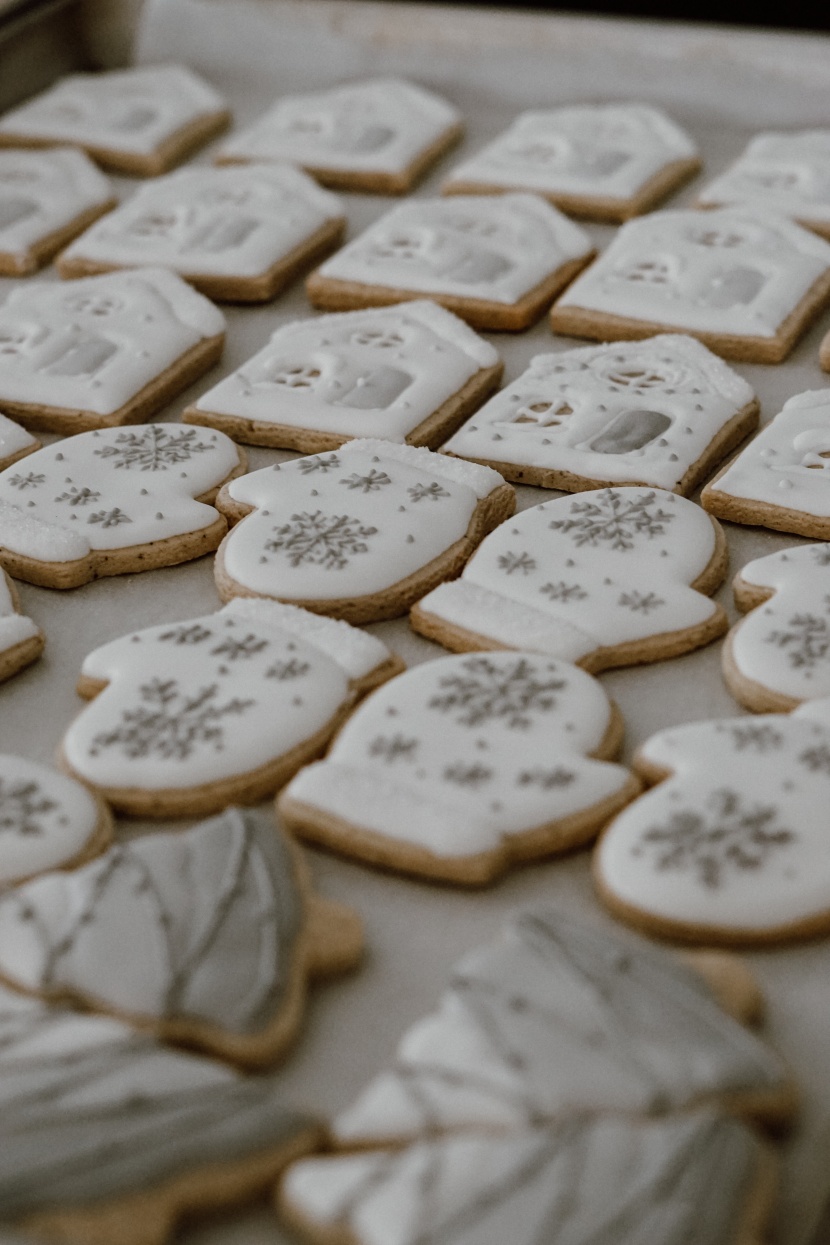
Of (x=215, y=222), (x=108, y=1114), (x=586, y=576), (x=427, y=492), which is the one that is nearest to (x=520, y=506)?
(x=427, y=492)

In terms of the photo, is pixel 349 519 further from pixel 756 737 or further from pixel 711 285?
pixel 711 285

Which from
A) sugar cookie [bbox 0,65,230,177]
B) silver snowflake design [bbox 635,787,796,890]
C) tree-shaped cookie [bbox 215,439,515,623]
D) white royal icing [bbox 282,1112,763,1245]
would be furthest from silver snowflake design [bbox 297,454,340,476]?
sugar cookie [bbox 0,65,230,177]

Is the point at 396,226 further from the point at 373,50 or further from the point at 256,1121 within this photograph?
the point at 256,1121

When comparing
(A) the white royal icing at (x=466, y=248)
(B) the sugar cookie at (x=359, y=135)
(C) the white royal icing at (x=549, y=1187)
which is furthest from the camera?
(B) the sugar cookie at (x=359, y=135)

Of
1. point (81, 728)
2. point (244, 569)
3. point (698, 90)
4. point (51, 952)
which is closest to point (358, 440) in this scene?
point (244, 569)

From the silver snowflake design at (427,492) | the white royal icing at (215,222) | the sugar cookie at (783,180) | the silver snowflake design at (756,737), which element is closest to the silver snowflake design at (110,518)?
the silver snowflake design at (427,492)

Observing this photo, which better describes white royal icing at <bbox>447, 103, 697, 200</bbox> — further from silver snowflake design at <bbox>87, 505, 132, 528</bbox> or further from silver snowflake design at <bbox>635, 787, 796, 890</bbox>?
silver snowflake design at <bbox>635, 787, 796, 890</bbox>

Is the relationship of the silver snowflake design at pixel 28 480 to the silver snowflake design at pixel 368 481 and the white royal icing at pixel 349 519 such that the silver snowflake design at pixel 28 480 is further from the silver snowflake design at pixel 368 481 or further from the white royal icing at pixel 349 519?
the silver snowflake design at pixel 368 481
